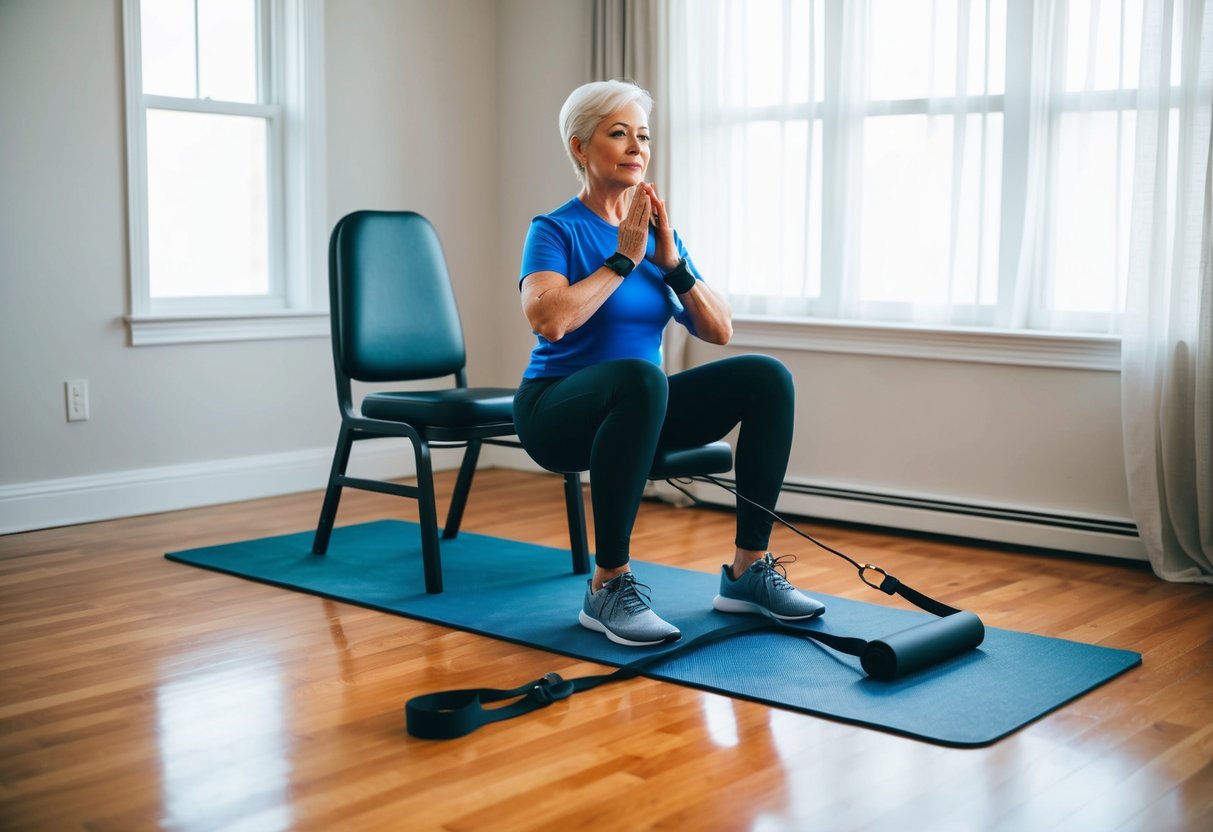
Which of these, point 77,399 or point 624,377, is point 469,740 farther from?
point 77,399

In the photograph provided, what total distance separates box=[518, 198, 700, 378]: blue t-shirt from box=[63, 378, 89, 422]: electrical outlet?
5.70 ft

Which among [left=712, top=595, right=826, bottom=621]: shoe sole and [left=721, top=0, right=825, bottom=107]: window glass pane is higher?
[left=721, top=0, right=825, bottom=107]: window glass pane

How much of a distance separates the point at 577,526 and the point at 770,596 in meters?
0.64

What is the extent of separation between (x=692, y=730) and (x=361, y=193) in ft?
9.47

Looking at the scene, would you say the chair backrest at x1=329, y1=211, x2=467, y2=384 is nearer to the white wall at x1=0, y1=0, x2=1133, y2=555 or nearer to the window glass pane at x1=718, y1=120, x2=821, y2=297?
the white wall at x1=0, y1=0, x2=1133, y2=555

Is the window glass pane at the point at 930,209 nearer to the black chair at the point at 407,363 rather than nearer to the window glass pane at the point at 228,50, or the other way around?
the black chair at the point at 407,363

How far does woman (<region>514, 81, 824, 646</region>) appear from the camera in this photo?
246 cm

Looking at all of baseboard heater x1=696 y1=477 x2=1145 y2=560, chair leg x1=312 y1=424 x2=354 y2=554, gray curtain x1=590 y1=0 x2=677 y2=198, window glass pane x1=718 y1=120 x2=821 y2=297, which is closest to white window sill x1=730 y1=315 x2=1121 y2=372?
window glass pane x1=718 y1=120 x2=821 y2=297

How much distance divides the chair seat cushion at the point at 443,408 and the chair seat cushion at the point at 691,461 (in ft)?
1.75

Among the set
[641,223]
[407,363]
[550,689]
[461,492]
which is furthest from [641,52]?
[550,689]

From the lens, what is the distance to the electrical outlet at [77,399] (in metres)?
3.72

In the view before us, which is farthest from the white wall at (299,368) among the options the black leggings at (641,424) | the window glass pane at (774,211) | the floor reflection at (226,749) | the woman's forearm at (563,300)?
the floor reflection at (226,749)

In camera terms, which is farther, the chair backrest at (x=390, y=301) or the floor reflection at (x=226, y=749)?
the chair backrest at (x=390, y=301)

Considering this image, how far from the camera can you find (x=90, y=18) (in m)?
3.67
